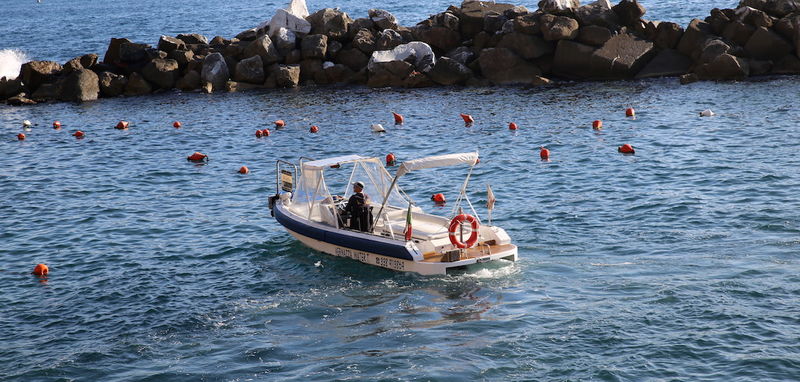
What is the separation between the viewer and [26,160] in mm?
34062

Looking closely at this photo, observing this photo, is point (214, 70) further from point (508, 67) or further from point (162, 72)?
point (508, 67)

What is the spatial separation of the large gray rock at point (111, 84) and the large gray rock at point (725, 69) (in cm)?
2761

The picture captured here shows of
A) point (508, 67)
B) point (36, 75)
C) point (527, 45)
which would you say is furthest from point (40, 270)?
point (36, 75)

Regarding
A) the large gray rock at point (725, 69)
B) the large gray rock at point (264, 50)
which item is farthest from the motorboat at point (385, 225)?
the large gray rock at point (725, 69)

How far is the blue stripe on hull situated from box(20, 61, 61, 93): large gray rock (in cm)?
2756

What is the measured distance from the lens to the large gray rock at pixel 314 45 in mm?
44438

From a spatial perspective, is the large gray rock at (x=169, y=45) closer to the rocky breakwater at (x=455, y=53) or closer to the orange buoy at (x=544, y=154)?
the rocky breakwater at (x=455, y=53)

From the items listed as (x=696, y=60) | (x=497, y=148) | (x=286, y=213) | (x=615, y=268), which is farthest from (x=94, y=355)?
(x=696, y=60)

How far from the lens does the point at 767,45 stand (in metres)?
39.0

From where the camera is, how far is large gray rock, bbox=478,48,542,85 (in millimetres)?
41625

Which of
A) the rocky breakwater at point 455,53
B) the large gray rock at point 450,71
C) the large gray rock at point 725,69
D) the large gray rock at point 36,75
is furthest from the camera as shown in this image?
the large gray rock at point 36,75

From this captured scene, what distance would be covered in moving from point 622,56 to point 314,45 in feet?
48.5

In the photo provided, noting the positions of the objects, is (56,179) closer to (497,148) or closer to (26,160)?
(26,160)

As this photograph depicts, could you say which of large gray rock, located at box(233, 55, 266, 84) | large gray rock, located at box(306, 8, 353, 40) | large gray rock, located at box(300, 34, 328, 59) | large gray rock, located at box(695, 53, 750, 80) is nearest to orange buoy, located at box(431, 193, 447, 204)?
large gray rock, located at box(695, 53, 750, 80)
